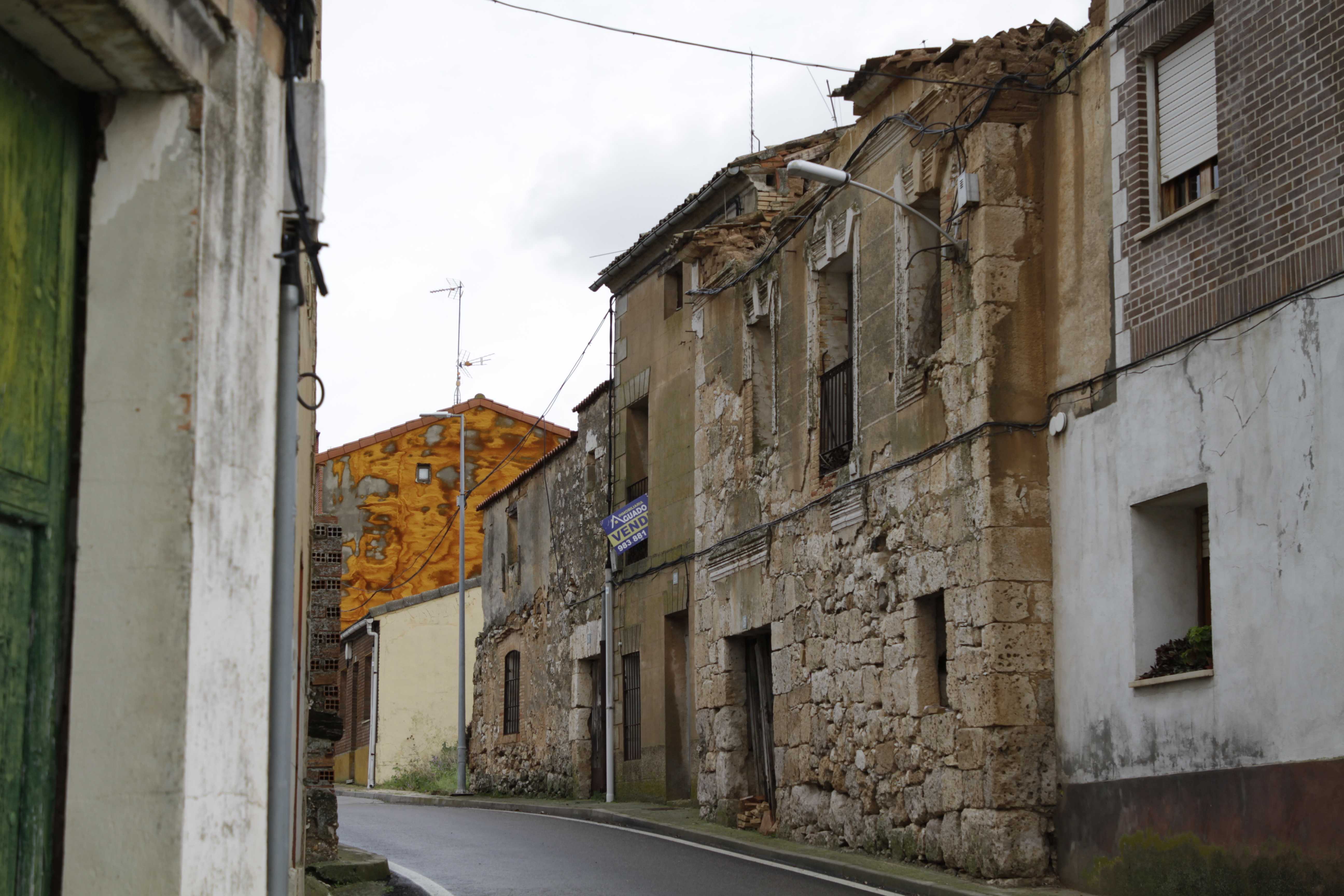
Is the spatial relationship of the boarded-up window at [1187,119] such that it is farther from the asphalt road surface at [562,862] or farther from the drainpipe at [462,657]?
the drainpipe at [462,657]

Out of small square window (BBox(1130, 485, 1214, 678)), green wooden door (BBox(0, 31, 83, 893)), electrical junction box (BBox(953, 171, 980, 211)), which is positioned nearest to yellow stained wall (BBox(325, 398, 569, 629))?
electrical junction box (BBox(953, 171, 980, 211))

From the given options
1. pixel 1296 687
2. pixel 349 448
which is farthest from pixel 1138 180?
pixel 349 448

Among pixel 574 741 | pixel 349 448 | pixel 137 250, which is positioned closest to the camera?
pixel 137 250

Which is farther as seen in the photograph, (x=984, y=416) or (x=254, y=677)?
(x=984, y=416)

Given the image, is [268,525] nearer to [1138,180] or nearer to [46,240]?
[46,240]

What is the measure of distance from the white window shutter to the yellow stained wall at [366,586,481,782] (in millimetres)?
25412

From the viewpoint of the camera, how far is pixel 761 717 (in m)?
18.4

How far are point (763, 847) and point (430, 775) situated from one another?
19873mm

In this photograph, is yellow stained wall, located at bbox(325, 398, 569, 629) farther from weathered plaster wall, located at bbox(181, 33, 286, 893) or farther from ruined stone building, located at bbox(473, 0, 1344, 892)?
weathered plaster wall, located at bbox(181, 33, 286, 893)

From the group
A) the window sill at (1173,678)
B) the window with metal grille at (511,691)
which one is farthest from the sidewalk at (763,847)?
the window with metal grille at (511,691)

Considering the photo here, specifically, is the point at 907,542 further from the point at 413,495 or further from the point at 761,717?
the point at 413,495

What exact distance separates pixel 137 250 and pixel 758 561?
554 inches

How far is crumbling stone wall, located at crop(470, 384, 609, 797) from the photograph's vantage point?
1008 inches

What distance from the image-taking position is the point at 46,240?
4359 mm
